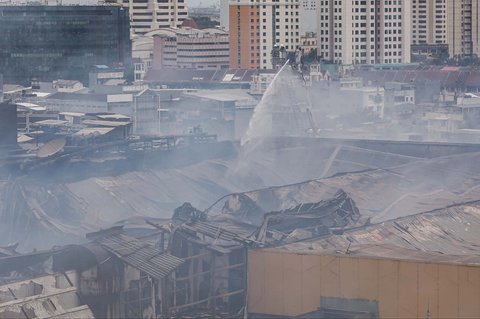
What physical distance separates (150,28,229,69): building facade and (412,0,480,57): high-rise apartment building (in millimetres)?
4800

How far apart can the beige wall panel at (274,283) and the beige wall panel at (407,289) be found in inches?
28.1

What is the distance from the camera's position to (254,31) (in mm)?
29203

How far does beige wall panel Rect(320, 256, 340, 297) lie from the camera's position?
7.89 metres

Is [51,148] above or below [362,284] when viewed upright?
above

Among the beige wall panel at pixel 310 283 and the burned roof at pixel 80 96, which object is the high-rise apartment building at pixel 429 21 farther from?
the beige wall panel at pixel 310 283

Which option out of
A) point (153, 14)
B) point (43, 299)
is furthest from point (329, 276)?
point (153, 14)

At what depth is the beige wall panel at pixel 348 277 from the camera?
7.85 meters

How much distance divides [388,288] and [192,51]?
23189mm

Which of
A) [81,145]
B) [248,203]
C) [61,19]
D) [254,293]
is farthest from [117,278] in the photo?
[61,19]

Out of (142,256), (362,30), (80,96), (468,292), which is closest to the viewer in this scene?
(468,292)

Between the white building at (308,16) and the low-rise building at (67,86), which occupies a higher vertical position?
the white building at (308,16)

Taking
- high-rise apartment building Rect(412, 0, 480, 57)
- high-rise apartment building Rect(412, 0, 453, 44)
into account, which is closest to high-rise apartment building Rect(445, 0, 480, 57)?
high-rise apartment building Rect(412, 0, 480, 57)

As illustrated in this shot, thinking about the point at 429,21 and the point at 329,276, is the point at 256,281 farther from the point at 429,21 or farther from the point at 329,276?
the point at 429,21

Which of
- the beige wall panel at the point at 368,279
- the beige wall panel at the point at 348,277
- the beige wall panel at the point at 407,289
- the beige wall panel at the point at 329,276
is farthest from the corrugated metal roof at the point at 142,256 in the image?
the beige wall panel at the point at 407,289
